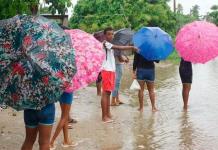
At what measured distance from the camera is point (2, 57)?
4391 mm

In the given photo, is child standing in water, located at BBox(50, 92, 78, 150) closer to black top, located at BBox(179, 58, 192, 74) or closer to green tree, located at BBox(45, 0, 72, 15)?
black top, located at BBox(179, 58, 192, 74)

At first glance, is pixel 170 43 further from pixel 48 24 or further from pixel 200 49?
pixel 48 24

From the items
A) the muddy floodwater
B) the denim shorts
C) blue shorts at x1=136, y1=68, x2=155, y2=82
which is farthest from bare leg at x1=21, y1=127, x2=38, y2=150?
the denim shorts

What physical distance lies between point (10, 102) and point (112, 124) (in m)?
4.43

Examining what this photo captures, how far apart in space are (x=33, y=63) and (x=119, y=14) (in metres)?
28.8

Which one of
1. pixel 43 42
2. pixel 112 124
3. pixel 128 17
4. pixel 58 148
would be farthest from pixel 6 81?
pixel 128 17

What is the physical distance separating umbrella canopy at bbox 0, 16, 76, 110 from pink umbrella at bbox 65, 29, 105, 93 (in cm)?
188

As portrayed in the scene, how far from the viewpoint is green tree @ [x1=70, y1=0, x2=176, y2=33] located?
32.6 m

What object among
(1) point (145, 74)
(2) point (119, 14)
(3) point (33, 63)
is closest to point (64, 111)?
(3) point (33, 63)

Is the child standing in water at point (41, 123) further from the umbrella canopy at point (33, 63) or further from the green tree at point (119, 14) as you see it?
the green tree at point (119, 14)

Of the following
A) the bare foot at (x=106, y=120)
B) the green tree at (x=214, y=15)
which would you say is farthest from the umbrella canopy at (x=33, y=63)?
the green tree at (x=214, y=15)

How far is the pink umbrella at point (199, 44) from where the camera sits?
9305mm

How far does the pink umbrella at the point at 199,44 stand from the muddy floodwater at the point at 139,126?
1228 millimetres

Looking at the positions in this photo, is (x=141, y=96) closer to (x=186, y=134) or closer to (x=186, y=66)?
(x=186, y=66)
